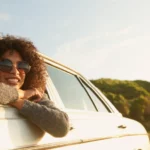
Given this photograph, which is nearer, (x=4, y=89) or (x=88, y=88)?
(x=4, y=89)

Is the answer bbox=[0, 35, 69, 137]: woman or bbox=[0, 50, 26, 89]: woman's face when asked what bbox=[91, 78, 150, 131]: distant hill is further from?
bbox=[0, 50, 26, 89]: woman's face

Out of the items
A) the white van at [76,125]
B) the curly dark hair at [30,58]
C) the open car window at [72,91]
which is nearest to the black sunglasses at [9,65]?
the curly dark hair at [30,58]

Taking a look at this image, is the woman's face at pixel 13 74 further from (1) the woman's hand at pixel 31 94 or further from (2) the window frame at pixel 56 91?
(2) the window frame at pixel 56 91

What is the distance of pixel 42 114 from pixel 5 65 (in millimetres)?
529

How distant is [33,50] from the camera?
10.9 ft

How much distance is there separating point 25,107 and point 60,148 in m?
0.52

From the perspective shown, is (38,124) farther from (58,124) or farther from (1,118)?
(1,118)

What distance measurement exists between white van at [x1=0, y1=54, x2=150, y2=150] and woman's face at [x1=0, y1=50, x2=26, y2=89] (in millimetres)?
436

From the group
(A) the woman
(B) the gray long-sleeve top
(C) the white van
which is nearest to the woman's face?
(A) the woman

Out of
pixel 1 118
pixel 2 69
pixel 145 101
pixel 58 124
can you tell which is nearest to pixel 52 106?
pixel 58 124

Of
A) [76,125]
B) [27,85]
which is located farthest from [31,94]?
[76,125]

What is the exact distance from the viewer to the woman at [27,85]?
8.22 ft

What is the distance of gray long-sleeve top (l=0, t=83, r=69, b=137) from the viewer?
2.43 m

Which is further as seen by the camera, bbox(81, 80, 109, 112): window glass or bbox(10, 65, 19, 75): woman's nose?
bbox(81, 80, 109, 112): window glass
